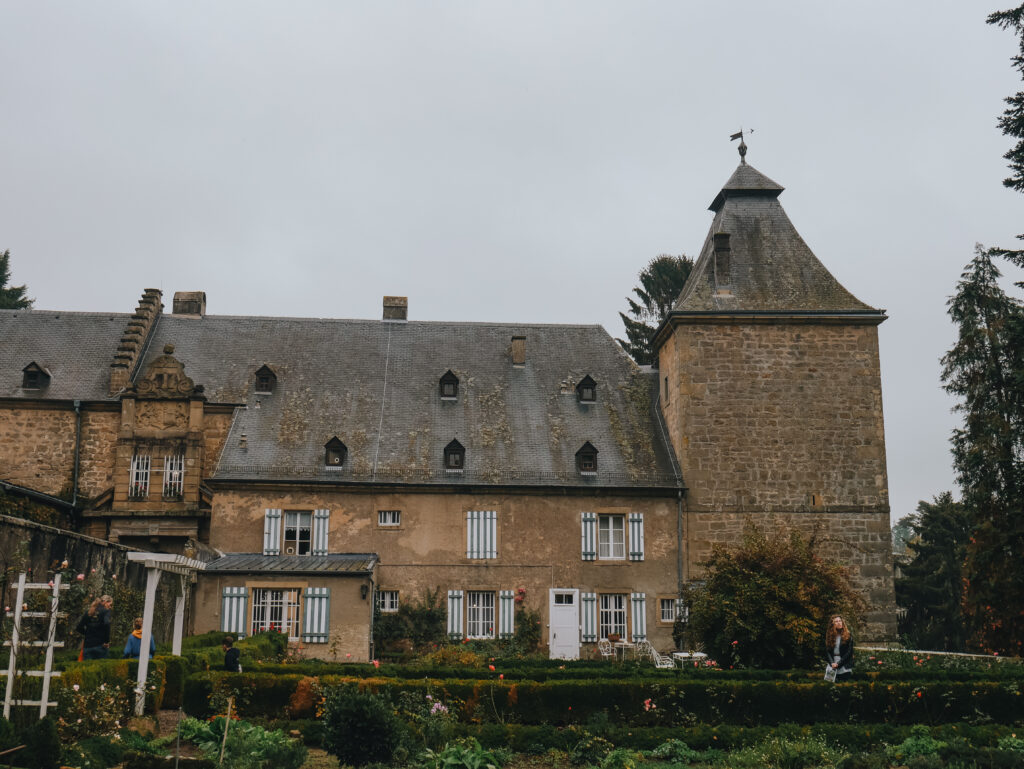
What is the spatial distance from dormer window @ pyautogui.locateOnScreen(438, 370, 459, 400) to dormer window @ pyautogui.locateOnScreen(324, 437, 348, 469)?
3.47 meters

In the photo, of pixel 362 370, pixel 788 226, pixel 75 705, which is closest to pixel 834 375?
pixel 788 226

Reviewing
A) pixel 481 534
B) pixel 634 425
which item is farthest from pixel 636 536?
pixel 481 534

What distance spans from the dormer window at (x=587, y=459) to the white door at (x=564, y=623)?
10.0 feet

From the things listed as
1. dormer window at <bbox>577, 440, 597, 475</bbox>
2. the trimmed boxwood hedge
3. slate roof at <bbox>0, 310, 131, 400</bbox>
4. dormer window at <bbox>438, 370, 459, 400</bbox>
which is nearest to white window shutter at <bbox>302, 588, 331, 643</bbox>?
dormer window at <bbox>438, 370, 459, 400</bbox>

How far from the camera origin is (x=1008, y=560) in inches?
958

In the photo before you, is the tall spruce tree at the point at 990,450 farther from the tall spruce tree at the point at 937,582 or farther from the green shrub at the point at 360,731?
the green shrub at the point at 360,731

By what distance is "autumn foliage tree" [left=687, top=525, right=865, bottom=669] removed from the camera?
17188 mm

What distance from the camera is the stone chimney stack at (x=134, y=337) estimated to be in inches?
1005

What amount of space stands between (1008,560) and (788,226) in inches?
415

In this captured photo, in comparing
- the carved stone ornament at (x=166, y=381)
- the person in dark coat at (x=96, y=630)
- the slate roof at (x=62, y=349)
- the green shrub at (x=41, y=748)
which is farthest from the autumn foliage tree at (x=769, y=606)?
the slate roof at (x=62, y=349)

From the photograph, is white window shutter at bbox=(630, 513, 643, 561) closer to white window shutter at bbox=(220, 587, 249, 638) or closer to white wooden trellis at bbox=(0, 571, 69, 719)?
white window shutter at bbox=(220, 587, 249, 638)

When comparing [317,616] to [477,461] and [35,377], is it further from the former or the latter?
[35,377]

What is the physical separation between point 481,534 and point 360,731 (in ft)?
49.2

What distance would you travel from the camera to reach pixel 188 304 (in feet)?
95.5
